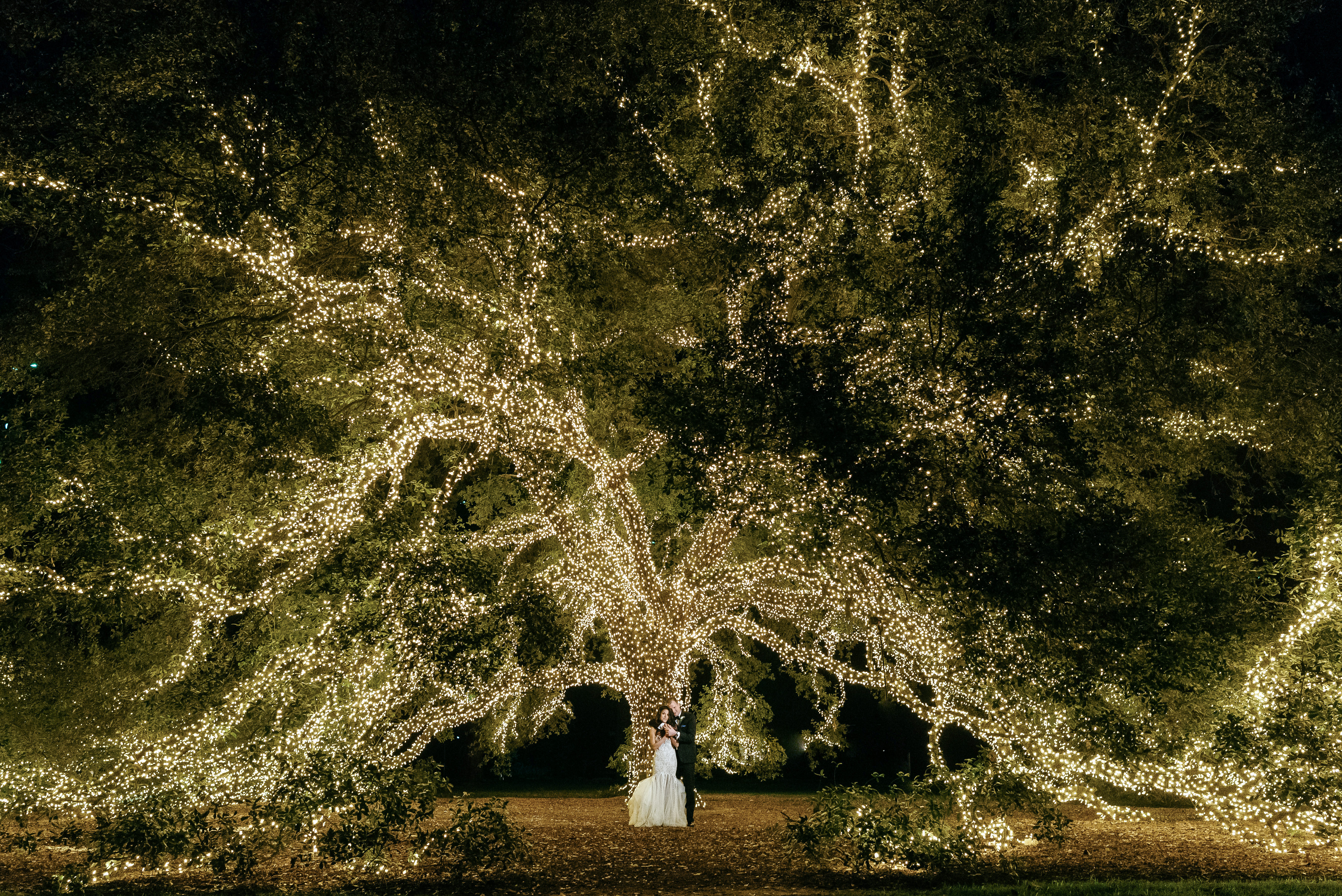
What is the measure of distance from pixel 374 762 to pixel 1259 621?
9.92 m

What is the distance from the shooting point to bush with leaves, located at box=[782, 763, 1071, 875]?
9094 millimetres

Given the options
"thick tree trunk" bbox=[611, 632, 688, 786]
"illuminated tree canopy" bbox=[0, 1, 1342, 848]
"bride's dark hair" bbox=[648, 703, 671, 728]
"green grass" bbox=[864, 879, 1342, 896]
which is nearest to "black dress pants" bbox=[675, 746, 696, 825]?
"bride's dark hair" bbox=[648, 703, 671, 728]

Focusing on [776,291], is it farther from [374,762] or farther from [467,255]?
[374,762]

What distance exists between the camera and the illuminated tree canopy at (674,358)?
8672 mm

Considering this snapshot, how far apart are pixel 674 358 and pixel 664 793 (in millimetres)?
5165

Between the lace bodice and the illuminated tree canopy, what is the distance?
1779 millimetres

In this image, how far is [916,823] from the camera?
937 centimetres

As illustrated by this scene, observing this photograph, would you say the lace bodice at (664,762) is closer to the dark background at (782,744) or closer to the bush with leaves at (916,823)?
the bush with leaves at (916,823)

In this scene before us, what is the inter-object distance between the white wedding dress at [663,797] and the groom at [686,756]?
9cm

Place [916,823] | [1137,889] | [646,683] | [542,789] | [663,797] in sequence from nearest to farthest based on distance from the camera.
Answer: [1137,889]
[916,823]
[663,797]
[646,683]
[542,789]

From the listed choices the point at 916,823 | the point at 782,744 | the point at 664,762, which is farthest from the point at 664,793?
the point at 782,744

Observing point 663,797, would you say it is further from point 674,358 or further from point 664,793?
point 674,358

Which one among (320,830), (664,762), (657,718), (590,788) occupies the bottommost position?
(590,788)

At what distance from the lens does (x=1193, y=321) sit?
11.3 metres
